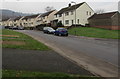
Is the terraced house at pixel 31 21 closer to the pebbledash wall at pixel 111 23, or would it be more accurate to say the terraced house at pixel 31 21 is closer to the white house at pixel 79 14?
the white house at pixel 79 14

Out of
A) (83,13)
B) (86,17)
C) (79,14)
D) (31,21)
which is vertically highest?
(31,21)

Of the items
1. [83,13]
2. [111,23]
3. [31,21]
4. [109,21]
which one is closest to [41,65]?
[111,23]

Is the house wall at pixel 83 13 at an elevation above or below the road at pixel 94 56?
above

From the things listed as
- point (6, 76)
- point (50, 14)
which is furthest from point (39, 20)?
point (6, 76)

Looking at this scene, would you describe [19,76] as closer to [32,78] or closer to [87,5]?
[32,78]

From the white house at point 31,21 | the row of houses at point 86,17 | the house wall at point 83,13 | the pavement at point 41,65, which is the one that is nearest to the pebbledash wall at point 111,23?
the row of houses at point 86,17

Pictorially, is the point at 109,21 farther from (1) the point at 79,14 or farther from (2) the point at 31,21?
(2) the point at 31,21

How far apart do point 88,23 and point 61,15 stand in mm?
12839

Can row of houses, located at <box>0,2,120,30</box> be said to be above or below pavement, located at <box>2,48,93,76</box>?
above

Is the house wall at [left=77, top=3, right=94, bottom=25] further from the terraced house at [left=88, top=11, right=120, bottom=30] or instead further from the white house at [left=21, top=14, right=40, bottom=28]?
the white house at [left=21, top=14, right=40, bottom=28]

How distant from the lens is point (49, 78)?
559 centimetres

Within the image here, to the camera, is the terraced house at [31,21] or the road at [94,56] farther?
the terraced house at [31,21]

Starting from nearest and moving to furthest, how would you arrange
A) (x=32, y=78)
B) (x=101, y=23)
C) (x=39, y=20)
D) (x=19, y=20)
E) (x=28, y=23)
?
(x=32, y=78)
(x=101, y=23)
(x=39, y=20)
(x=28, y=23)
(x=19, y=20)

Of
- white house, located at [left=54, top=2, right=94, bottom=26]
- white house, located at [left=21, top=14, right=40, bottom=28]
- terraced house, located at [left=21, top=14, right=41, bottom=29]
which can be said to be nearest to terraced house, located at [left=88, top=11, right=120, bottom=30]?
white house, located at [left=54, top=2, right=94, bottom=26]
